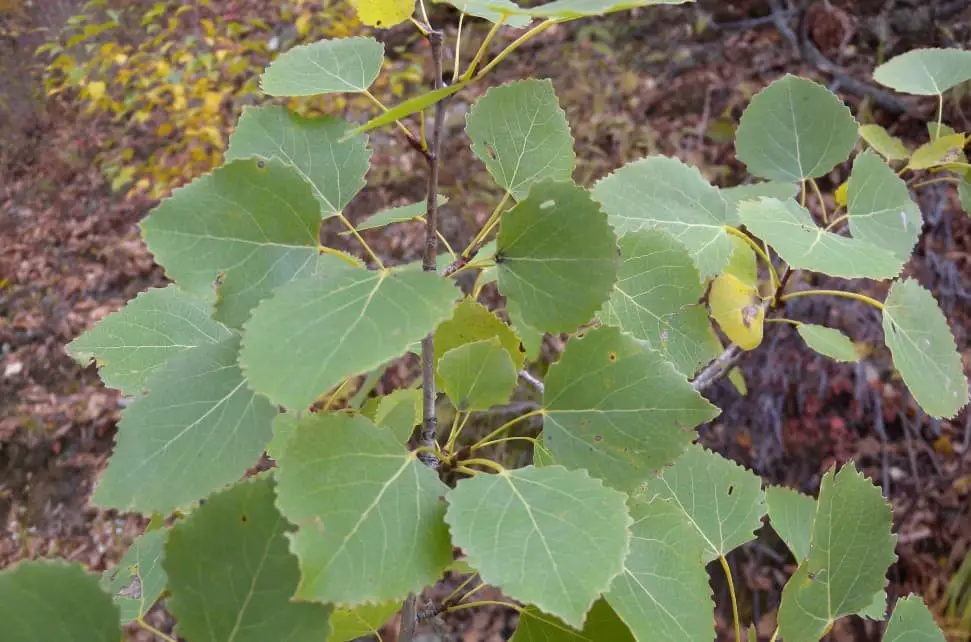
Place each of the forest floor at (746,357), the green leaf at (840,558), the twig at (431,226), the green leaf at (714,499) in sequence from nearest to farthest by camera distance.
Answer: the twig at (431,226)
the green leaf at (840,558)
the green leaf at (714,499)
the forest floor at (746,357)

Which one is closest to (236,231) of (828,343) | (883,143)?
(828,343)

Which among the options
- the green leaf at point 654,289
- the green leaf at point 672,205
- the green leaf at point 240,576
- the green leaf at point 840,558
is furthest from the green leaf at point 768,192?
the green leaf at point 240,576

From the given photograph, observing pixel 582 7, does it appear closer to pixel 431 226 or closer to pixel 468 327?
pixel 431 226

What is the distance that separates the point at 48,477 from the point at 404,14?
2732 mm

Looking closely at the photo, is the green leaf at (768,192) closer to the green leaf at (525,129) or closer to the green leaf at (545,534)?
the green leaf at (525,129)

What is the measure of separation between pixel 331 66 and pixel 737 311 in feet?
2.12

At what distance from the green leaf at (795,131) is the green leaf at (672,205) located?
177 millimetres

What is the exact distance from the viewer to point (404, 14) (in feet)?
1.87

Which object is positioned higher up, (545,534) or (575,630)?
(545,534)

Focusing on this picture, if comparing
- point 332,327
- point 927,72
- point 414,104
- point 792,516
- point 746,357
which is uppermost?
point 414,104

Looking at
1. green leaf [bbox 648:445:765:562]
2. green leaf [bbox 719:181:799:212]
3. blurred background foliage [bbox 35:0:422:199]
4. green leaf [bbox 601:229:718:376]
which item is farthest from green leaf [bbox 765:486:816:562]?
blurred background foliage [bbox 35:0:422:199]

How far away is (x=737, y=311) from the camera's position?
0.96m

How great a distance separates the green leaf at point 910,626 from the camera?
683mm

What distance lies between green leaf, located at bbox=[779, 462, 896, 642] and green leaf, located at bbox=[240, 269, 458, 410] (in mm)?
436
